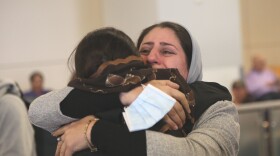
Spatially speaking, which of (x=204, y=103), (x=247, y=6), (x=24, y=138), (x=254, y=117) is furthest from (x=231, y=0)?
(x=204, y=103)

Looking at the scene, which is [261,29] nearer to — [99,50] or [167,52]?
[167,52]

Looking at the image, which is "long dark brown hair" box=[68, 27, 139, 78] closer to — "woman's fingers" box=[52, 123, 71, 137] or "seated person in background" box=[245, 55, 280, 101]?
"woman's fingers" box=[52, 123, 71, 137]

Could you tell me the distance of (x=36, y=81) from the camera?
24.5 feet

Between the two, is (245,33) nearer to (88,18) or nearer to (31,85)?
(88,18)

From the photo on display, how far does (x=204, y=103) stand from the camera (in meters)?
1.24

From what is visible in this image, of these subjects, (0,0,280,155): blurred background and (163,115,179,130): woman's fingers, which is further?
(0,0,280,155): blurred background

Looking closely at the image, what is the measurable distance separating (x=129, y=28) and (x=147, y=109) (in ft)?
17.9

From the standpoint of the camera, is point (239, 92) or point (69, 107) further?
point (239, 92)

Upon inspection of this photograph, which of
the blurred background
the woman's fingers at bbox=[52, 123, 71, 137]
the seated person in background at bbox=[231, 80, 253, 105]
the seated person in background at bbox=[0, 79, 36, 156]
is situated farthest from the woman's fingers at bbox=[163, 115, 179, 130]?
the seated person in background at bbox=[231, 80, 253, 105]

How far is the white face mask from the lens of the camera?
1030 mm

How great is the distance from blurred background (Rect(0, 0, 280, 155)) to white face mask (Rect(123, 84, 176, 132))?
16.1ft

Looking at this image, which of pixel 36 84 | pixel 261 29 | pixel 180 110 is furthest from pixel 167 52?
pixel 261 29

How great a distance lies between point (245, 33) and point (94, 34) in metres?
8.30

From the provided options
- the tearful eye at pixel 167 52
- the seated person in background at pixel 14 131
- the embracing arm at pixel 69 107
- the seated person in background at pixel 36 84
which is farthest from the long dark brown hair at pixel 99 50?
the seated person in background at pixel 36 84
